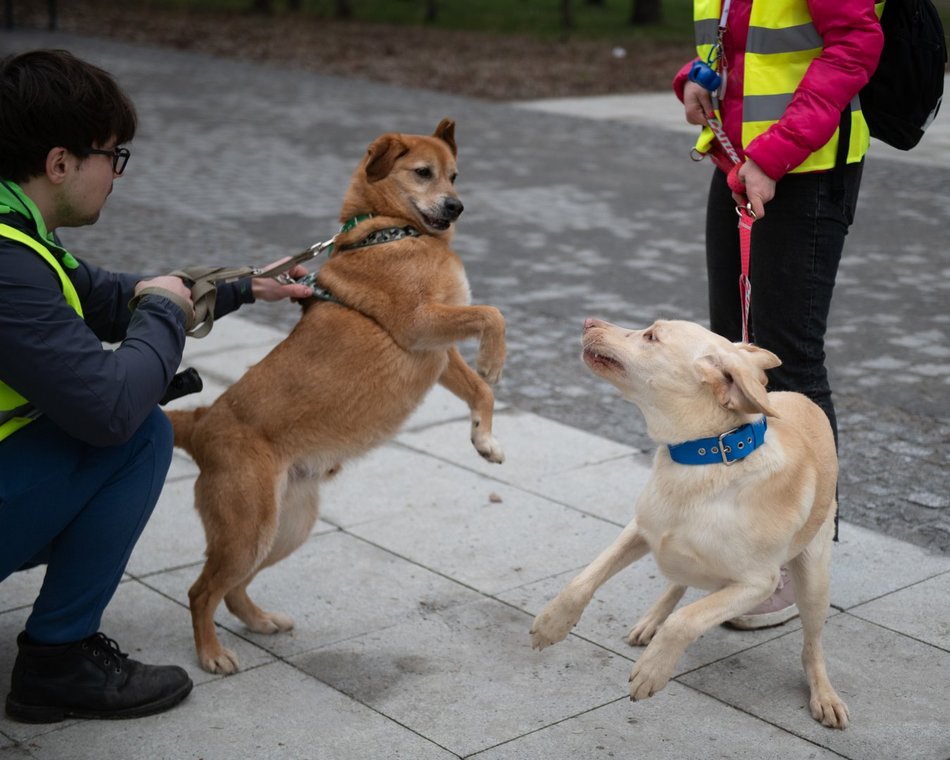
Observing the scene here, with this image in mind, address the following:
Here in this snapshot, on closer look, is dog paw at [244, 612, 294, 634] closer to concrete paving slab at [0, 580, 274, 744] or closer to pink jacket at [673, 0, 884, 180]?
concrete paving slab at [0, 580, 274, 744]

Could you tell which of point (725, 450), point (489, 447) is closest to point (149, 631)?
point (489, 447)

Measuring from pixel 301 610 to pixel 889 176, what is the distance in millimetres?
9842

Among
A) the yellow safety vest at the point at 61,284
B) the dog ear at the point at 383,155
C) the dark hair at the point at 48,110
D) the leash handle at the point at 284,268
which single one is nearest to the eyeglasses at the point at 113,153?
the dark hair at the point at 48,110

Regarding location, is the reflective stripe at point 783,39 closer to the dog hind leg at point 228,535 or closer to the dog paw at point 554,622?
the dog paw at point 554,622

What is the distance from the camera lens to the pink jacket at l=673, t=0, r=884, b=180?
3.69m

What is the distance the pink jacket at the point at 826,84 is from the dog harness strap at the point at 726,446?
979mm

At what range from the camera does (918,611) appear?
402 centimetres

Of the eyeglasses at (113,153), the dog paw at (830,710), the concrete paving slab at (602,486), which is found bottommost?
the concrete paving slab at (602,486)

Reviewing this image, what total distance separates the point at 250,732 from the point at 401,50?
22181mm

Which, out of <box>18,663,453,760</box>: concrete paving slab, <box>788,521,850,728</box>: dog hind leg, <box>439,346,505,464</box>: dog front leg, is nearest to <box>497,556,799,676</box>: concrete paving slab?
<box>788,521,850,728</box>: dog hind leg

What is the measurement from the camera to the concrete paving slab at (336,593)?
13.0ft

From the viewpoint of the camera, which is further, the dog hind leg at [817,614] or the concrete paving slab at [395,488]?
the concrete paving slab at [395,488]

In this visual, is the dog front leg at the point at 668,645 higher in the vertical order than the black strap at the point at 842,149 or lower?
lower

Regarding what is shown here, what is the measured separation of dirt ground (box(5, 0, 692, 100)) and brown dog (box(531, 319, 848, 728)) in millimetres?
15492
